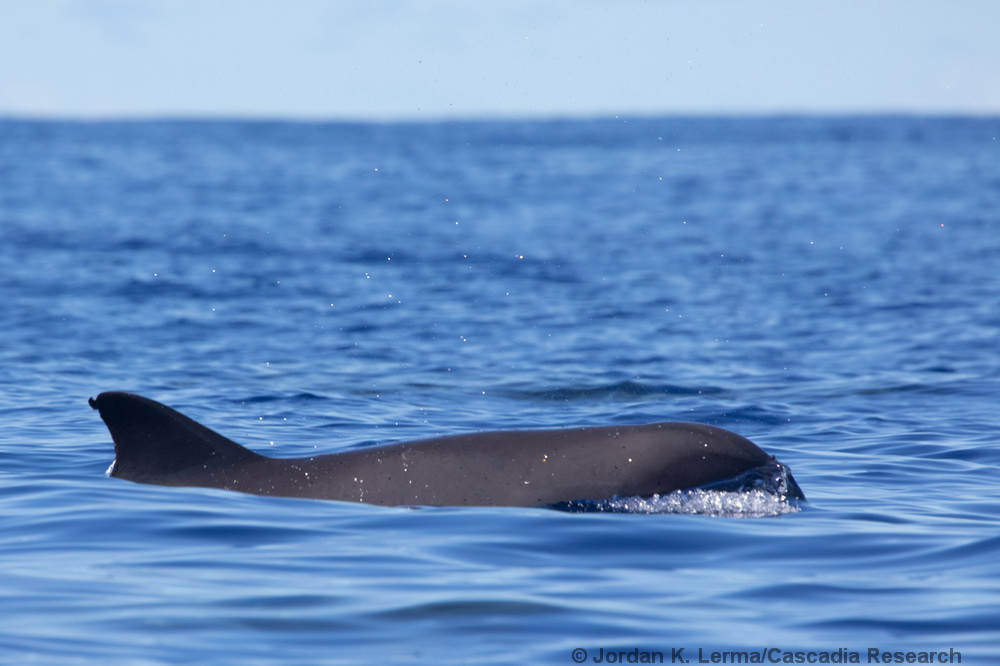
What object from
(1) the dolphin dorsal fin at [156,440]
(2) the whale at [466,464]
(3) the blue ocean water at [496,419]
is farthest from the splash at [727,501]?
(1) the dolphin dorsal fin at [156,440]

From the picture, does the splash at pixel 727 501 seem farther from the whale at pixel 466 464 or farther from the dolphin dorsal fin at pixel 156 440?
the dolphin dorsal fin at pixel 156 440

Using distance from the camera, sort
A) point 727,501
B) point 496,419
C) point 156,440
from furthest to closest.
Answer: point 496,419 → point 156,440 → point 727,501

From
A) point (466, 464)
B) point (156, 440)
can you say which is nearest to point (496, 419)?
point (466, 464)

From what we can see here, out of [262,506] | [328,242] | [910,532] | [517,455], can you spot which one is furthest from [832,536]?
[328,242]

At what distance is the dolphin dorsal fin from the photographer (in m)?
9.91

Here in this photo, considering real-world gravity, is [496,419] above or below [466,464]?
below

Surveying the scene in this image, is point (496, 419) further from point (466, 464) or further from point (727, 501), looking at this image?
point (727, 501)

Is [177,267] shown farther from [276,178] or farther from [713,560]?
[276,178]

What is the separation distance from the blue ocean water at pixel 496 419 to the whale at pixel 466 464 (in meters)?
0.24

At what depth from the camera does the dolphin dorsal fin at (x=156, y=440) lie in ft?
32.5

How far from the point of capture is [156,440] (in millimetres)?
10195

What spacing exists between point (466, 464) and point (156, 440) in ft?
8.12

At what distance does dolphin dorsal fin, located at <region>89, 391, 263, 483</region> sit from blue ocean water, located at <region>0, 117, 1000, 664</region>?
28 cm

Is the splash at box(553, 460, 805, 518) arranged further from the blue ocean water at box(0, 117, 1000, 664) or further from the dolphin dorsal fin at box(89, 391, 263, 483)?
the dolphin dorsal fin at box(89, 391, 263, 483)
